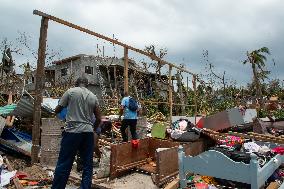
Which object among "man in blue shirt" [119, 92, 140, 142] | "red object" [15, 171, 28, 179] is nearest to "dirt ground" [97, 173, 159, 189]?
"red object" [15, 171, 28, 179]

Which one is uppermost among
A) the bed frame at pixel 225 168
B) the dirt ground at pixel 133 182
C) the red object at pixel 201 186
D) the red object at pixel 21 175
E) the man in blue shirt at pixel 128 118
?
the man in blue shirt at pixel 128 118

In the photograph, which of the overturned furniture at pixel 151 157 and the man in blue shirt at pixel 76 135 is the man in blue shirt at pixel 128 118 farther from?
the man in blue shirt at pixel 76 135

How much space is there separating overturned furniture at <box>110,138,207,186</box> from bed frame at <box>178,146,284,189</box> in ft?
3.59

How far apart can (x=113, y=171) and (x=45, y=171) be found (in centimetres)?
154

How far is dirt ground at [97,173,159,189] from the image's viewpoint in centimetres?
626

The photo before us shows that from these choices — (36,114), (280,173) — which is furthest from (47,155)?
(280,173)

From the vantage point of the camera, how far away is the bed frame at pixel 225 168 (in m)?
4.43

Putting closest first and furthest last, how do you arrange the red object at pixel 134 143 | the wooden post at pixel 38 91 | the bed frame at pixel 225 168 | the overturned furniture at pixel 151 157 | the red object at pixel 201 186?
the bed frame at pixel 225 168
the red object at pixel 201 186
the overturned furniture at pixel 151 157
the red object at pixel 134 143
the wooden post at pixel 38 91

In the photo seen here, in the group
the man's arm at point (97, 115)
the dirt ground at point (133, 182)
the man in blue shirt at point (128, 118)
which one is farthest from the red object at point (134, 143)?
the man's arm at point (97, 115)

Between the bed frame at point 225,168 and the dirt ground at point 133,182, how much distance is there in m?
1.35

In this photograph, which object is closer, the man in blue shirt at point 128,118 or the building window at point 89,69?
the man in blue shirt at point 128,118

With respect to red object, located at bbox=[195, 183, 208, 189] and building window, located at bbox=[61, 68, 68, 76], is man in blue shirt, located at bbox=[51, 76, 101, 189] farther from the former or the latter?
building window, located at bbox=[61, 68, 68, 76]

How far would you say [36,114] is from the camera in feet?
25.0

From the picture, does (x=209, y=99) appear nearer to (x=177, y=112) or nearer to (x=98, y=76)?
(x=177, y=112)
